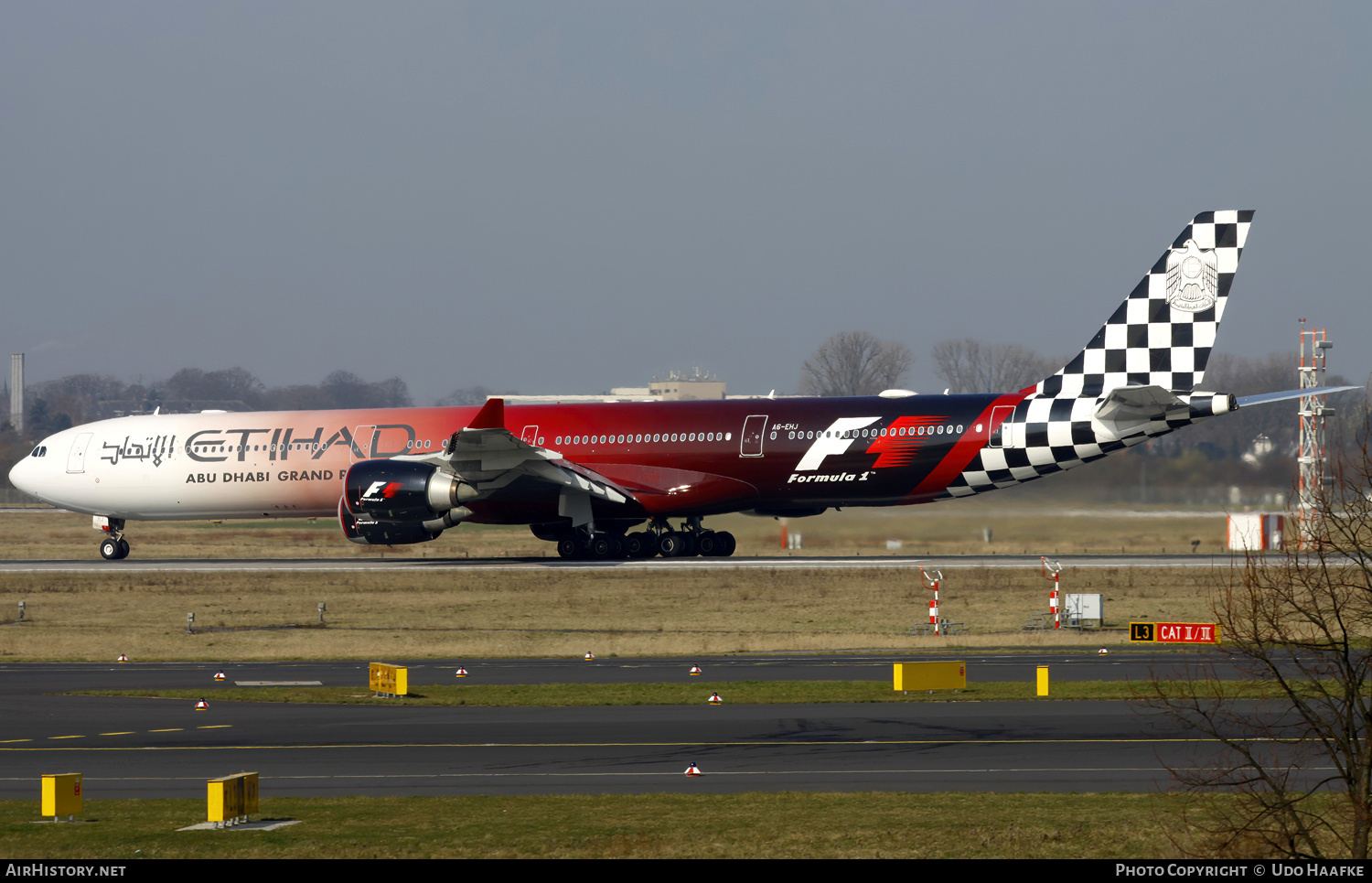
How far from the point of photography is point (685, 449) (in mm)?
38531

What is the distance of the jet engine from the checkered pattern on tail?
13.8 meters

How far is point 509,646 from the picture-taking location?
26.4 m

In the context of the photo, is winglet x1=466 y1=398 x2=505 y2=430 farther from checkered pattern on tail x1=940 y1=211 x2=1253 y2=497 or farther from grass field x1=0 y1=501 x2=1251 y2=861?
checkered pattern on tail x1=940 y1=211 x2=1253 y2=497

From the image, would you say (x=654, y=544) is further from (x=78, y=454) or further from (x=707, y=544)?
(x=78, y=454)

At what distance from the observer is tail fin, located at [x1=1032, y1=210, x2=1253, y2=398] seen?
3603cm

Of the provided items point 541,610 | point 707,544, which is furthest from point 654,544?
point 541,610

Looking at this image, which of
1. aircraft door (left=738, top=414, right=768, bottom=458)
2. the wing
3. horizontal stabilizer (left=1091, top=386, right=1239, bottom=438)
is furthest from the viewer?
aircraft door (left=738, top=414, right=768, bottom=458)

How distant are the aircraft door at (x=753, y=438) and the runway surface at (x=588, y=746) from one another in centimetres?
1679

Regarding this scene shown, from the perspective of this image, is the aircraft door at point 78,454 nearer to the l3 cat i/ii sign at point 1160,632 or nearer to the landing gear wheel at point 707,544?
the landing gear wheel at point 707,544

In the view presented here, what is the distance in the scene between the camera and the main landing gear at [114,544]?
44562 mm

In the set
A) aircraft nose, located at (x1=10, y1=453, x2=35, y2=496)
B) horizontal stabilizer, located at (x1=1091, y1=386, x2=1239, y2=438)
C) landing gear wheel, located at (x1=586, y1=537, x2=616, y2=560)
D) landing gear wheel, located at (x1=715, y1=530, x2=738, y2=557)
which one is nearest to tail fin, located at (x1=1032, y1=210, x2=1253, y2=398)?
horizontal stabilizer, located at (x1=1091, y1=386, x2=1239, y2=438)

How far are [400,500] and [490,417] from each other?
3.54 metres

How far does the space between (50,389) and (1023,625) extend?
485ft
